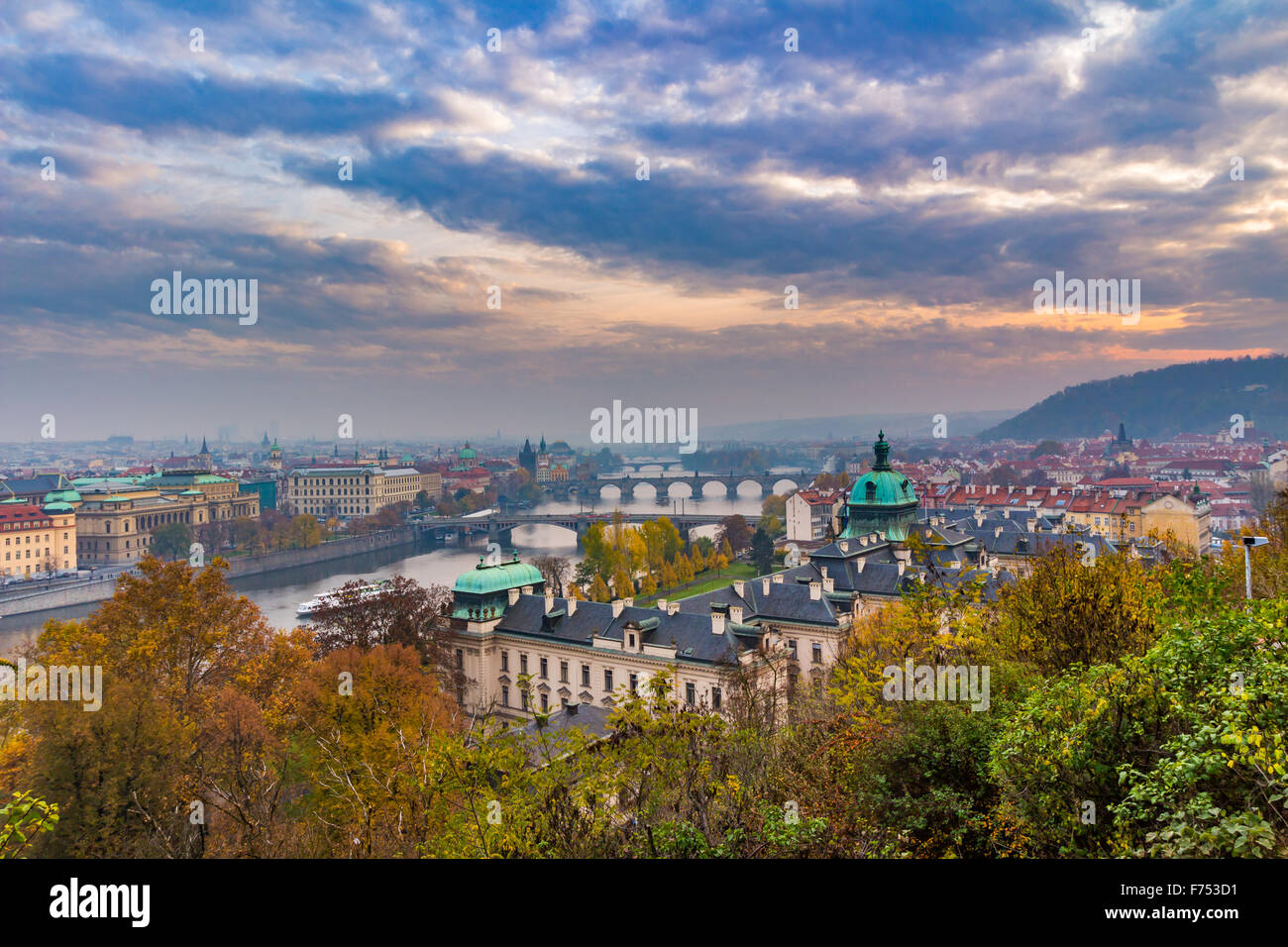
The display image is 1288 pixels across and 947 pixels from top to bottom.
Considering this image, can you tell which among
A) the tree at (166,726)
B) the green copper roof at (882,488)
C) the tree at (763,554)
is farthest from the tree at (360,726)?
the tree at (763,554)

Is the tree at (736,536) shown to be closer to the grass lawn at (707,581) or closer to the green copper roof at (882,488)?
the grass lawn at (707,581)

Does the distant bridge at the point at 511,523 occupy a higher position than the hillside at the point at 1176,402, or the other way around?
the hillside at the point at 1176,402

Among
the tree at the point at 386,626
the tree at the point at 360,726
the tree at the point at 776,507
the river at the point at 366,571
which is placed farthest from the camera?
the tree at the point at 776,507

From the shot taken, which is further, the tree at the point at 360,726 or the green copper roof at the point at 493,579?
the green copper roof at the point at 493,579

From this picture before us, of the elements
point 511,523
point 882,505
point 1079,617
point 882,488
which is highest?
point 882,488

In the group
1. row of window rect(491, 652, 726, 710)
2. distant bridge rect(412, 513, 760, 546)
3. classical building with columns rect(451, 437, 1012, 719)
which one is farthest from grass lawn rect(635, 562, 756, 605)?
distant bridge rect(412, 513, 760, 546)

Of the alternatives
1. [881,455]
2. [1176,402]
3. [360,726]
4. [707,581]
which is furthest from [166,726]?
[1176,402]
